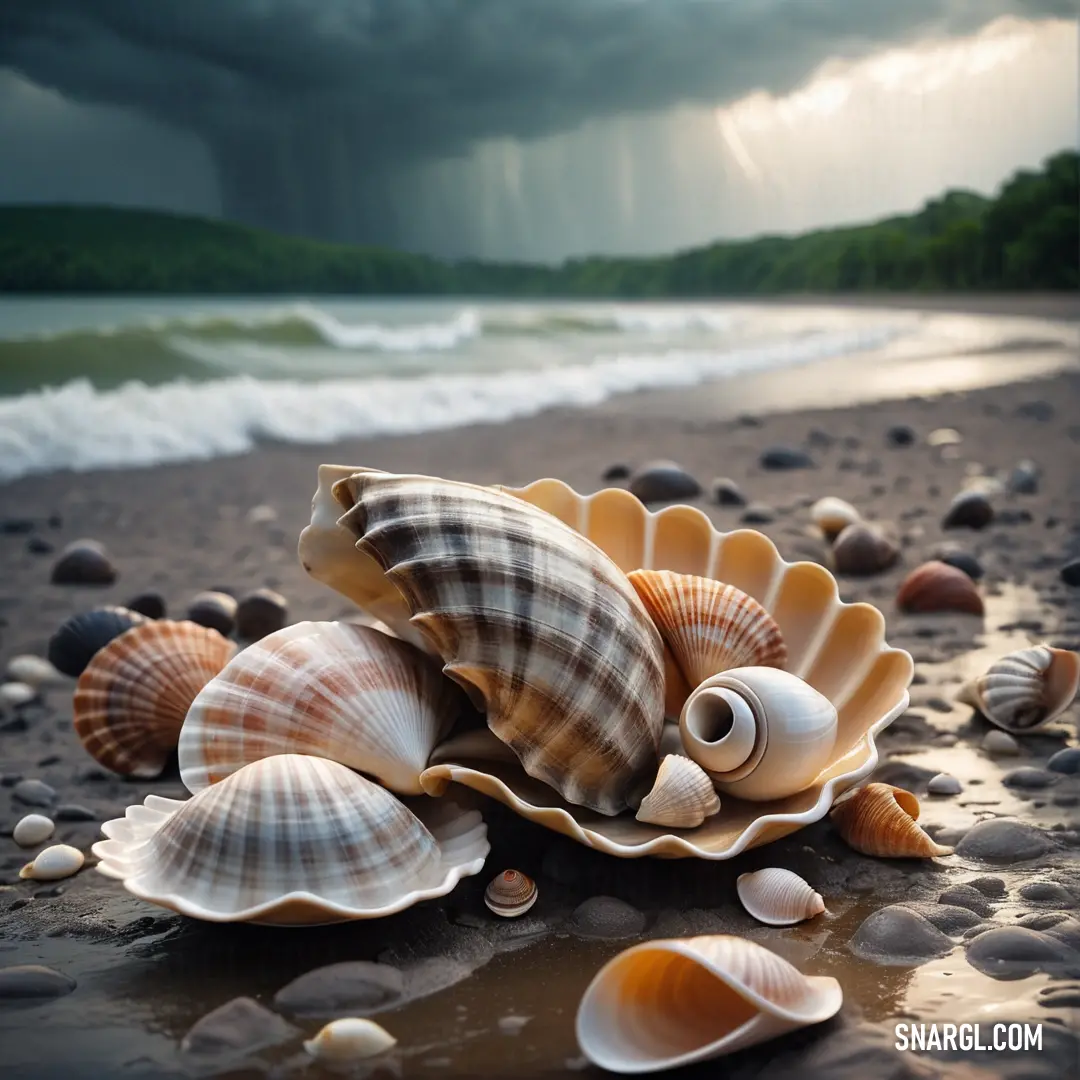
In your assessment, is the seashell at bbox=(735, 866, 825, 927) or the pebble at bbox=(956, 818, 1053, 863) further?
the pebble at bbox=(956, 818, 1053, 863)

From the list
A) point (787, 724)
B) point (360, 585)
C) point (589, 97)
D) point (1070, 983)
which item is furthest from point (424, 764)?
point (589, 97)

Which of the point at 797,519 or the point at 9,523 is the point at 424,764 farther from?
the point at 9,523

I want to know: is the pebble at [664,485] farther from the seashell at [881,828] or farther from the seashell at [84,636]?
the seashell at [881,828]

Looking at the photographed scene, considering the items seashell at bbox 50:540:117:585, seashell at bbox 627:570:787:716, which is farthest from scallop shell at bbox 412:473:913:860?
seashell at bbox 50:540:117:585

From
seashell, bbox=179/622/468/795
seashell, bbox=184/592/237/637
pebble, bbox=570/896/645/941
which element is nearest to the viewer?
pebble, bbox=570/896/645/941

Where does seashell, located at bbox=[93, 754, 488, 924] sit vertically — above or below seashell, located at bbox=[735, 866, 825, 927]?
above

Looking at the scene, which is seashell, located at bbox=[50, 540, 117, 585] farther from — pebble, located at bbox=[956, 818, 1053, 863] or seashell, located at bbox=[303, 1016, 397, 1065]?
pebble, located at bbox=[956, 818, 1053, 863]

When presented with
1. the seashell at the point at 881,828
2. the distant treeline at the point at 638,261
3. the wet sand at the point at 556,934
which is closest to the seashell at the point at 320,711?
the wet sand at the point at 556,934
